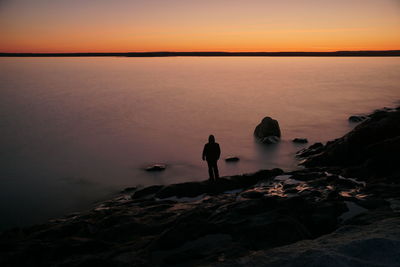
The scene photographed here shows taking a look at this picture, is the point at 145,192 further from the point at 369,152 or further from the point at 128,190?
the point at 369,152

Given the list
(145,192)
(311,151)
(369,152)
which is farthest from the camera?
(311,151)

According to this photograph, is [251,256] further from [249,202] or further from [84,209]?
[84,209]

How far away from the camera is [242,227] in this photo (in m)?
7.93

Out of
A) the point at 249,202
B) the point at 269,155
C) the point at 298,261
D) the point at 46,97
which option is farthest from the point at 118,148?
the point at 46,97

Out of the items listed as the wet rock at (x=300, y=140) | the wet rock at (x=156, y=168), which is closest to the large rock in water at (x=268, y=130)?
the wet rock at (x=300, y=140)

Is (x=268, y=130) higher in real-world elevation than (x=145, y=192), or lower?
higher

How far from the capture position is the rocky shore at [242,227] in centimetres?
617

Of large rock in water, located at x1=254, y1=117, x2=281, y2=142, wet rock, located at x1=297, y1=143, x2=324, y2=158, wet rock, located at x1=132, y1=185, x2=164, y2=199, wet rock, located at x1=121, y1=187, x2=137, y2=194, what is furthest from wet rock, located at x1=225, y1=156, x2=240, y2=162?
wet rock, located at x1=132, y1=185, x2=164, y2=199

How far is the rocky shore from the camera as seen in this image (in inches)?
243

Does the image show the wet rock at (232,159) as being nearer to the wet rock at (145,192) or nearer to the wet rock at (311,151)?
the wet rock at (311,151)

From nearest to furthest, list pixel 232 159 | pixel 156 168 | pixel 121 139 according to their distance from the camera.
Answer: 1. pixel 156 168
2. pixel 232 159
3. pixel 121 139

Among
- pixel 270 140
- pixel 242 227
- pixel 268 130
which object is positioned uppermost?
pixel 242 227

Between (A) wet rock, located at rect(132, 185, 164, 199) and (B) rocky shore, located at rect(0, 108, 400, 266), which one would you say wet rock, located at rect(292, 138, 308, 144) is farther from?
(A) wet rock, located at rect(132, 185, 164, 199)

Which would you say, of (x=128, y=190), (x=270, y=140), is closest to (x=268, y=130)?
(x=270, y=140)
